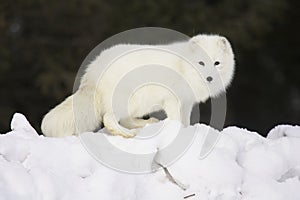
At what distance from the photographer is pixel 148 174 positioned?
294 cm

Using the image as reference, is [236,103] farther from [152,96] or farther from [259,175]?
[259,175]

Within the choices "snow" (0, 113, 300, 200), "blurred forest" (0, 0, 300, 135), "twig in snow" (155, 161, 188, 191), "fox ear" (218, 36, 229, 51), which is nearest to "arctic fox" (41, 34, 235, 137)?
"fox ear" (218, 36, 229, 51)

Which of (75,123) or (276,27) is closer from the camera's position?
(75,123)

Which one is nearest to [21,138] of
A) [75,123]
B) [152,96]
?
[75,123]

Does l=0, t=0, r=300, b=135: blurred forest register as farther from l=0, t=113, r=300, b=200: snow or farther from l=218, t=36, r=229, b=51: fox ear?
l=0, t=113, r=300, b=200: snow

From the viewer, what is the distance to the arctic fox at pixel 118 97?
3.65 meters

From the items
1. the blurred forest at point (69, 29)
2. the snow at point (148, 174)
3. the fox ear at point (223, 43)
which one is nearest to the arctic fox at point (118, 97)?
the fox ear at point (223, 43)

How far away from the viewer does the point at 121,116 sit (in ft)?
12.2

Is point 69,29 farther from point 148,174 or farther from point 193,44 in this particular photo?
point 148,174

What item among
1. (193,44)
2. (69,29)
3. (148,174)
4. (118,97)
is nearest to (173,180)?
(148,174)

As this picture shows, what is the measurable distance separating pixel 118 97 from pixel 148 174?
0.83 m

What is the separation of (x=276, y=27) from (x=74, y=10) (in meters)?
2.98

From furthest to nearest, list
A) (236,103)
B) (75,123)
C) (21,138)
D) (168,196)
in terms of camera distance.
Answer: (236,103) → (75,123) → (21,138) → (168,196)

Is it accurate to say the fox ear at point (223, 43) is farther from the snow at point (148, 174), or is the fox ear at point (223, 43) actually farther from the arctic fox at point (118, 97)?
the snow at point (148, 174)
